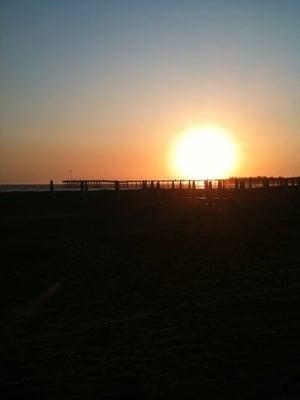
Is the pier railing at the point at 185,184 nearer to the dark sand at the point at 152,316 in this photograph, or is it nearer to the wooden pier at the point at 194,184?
the wooden pier at the point at 194,184

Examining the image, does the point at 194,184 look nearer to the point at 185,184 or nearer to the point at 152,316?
the point at 185,184

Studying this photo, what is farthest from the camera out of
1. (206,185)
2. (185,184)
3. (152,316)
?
(185,184)

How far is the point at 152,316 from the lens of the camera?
8688 mm

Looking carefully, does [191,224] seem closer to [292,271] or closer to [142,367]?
[292,271]

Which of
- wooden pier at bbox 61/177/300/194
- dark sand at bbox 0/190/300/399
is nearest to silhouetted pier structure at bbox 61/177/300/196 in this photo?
wooden pier at bbox 61/177/300/194

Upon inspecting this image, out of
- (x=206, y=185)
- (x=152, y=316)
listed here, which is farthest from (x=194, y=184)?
(x=152, y=316)

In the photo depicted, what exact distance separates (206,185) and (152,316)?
38.0 m

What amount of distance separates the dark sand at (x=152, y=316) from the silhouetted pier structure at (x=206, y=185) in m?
24.0

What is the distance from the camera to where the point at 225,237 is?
19.7 m

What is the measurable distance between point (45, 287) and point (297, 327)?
17.2ft

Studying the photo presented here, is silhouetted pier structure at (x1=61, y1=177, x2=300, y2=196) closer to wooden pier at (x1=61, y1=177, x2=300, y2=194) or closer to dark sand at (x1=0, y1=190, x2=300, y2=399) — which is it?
wooden pier at (x1=61, y1=177, x2=300, y2=194)

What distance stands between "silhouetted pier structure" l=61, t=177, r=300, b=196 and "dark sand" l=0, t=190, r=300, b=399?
24001 mm

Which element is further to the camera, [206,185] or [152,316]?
[206,185]

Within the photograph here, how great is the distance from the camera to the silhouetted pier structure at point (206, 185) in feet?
147
